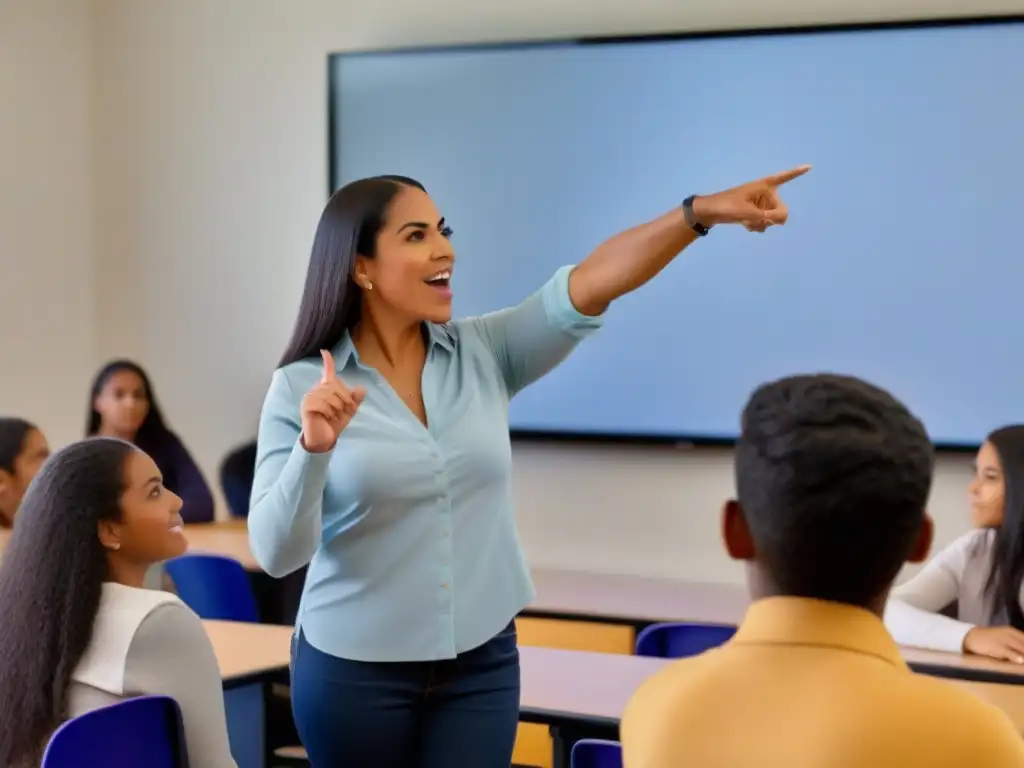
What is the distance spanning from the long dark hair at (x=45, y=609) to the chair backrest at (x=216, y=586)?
1.67 metres

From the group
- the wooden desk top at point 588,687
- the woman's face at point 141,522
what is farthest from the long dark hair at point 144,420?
the woman's face at point 141,522

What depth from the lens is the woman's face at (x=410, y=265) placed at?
2000 millimetres

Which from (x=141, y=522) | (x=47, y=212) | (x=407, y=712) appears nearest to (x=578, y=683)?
A: (x=407, y=712)

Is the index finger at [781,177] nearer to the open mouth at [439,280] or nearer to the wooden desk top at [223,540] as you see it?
the open mouth at [439,280]

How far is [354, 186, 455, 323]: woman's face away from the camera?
6.56ft

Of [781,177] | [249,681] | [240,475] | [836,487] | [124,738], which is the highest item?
[781,177]

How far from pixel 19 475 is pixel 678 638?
6.12 ft

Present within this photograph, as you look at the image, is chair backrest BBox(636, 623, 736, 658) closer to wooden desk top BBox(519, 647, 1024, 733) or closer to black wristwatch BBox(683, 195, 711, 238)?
wooden desk top BBox(519, 647, 1024, 733)

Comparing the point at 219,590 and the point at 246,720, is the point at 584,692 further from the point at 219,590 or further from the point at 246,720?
the point at 219,590

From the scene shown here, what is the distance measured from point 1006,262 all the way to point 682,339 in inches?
43.2

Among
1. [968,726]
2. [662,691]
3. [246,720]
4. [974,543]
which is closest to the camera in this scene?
[968,726]

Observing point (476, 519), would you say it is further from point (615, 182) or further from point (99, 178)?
point (99, 178)

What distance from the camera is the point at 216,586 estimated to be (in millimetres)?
3803

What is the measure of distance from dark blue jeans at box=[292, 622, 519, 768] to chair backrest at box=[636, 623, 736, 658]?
3.92ft
